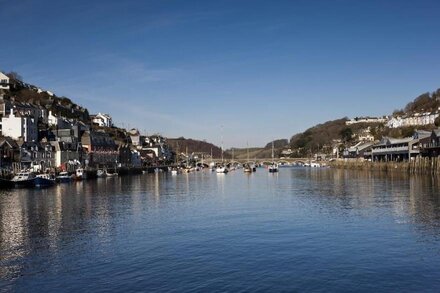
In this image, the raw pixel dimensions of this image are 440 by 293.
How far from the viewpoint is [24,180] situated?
68562mm

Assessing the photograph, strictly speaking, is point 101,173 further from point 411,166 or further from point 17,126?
point 411,166

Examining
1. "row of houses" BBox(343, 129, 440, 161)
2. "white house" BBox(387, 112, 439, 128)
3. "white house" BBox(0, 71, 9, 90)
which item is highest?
"white house" BBox(0, 71, 9, 90)

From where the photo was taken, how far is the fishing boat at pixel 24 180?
68.4 meters

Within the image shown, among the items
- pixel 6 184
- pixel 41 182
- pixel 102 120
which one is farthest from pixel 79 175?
pixel 102 120

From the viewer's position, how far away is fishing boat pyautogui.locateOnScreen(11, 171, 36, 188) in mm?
68375

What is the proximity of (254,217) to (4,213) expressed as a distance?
19282mm

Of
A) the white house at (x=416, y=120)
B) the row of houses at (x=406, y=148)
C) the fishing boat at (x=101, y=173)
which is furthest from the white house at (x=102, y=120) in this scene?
the white house at (x=416, y=120)

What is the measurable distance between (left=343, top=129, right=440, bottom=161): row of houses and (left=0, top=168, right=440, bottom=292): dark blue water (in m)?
59.6

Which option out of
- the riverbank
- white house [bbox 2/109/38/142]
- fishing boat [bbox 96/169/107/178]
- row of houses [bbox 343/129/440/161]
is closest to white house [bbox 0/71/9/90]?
white house [bbox 2/109/38/142]

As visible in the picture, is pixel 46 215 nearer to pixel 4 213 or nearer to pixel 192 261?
pixel 4 213

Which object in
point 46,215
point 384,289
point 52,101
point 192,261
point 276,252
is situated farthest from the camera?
point 52,101

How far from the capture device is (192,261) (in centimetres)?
2030

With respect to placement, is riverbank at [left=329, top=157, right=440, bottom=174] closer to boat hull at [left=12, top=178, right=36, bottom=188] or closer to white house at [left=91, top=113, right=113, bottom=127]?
boat hull at [left=12, top=178, right=36, bottom=188]

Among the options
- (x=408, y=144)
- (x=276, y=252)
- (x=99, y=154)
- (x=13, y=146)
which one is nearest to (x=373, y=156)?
(x=408, y=144)
